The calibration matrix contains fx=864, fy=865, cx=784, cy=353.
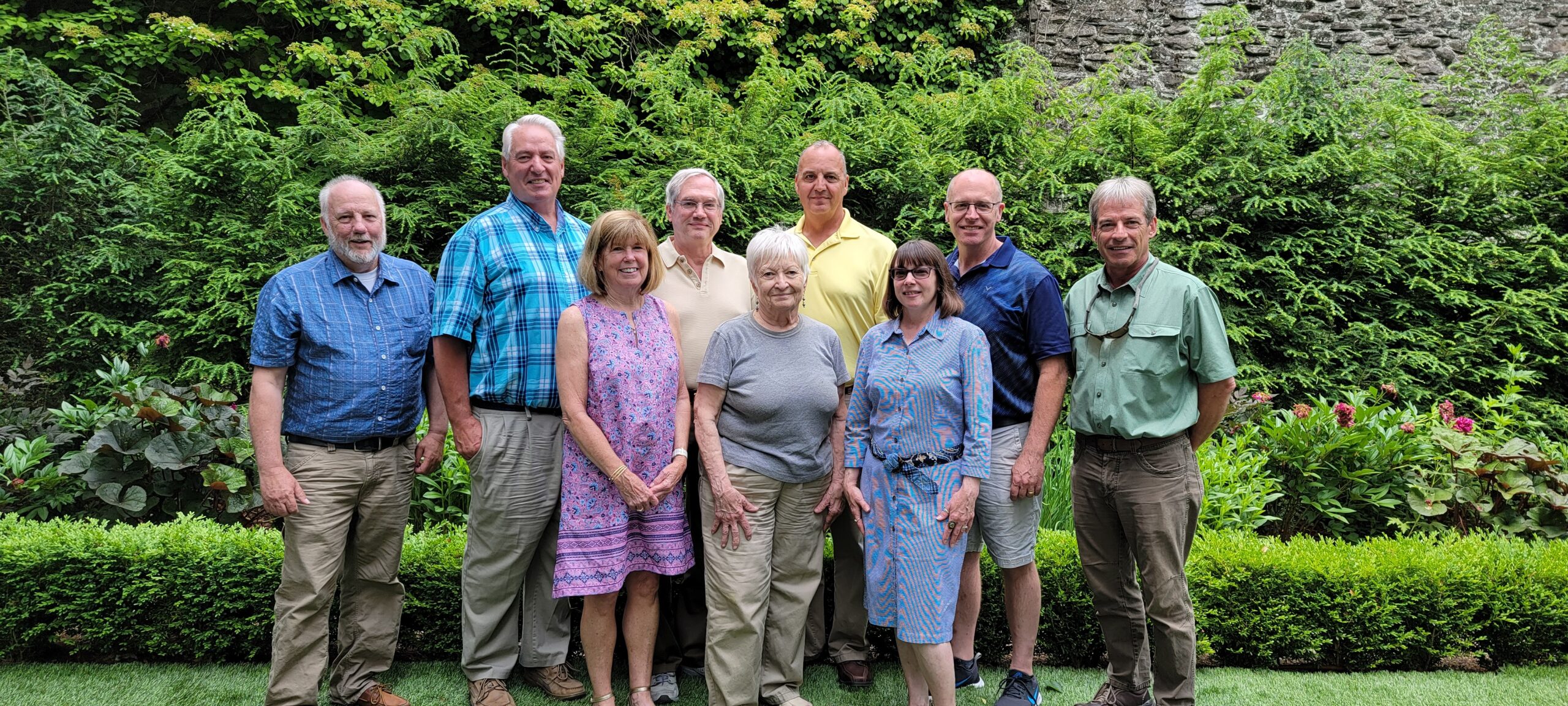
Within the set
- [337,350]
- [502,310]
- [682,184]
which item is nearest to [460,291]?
[502,310]

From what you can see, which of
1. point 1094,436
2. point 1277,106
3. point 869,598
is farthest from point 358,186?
point 1277,106

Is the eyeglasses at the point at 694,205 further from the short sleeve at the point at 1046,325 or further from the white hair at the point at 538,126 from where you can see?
the short sleeve at the point at 1046,325

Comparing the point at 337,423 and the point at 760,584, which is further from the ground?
the point at 337,423

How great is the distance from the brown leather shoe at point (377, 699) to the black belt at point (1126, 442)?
2629 mm

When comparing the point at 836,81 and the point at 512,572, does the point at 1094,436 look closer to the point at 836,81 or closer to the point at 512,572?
the point at 512,572

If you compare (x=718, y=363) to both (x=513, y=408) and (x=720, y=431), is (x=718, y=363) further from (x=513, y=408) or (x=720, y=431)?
(x=513, y=408)

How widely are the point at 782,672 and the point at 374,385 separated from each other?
172 centimetres

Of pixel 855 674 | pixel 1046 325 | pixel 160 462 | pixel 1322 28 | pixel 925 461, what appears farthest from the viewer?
pixel 1322 28

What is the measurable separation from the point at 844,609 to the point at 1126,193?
6.13 feet

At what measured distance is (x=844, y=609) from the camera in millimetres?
3428

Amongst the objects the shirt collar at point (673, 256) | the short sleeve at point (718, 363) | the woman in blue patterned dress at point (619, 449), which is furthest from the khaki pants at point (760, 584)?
the shirt collar at point (673, 256)

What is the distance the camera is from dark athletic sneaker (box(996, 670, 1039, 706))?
308cm

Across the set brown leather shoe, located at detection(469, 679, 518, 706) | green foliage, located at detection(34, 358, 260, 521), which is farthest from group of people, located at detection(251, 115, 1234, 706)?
green foliage, located at detection(34, 358, 260, 521)

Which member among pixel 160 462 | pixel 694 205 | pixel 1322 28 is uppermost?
pixel 1322 28
